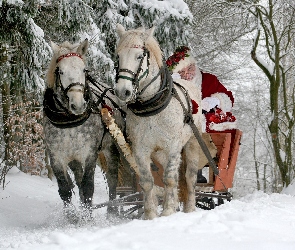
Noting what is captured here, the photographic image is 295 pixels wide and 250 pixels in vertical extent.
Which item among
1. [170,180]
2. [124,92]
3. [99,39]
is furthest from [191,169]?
[99,39]

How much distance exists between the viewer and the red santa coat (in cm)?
693

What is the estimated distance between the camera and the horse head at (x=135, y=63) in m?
4.49

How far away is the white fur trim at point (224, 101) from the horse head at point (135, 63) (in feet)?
7.09

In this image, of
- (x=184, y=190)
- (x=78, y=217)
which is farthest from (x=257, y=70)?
(x=78, y=217)

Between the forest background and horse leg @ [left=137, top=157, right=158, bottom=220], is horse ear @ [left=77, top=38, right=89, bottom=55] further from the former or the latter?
the forest background

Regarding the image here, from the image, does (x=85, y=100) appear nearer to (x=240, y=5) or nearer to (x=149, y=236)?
(x=149, y=236)

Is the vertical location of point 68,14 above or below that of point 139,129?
above

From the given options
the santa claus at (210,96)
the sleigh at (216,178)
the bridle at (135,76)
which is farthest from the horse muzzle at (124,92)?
the santa claus at (210,96)

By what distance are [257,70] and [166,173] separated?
17.9 m

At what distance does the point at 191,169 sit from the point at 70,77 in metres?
2.15

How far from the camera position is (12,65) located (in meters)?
8.82

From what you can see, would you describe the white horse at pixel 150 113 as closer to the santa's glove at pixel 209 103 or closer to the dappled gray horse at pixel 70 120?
the dappled gray horse at pixel 70 120

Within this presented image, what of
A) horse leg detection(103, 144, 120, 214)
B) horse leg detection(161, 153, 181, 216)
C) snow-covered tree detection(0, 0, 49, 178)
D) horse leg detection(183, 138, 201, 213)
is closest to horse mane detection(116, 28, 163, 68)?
horse leg detection(161, 153, 181, 216)

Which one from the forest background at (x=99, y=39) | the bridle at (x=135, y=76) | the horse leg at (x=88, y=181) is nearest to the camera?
the bridle at (x=135, y=76)
